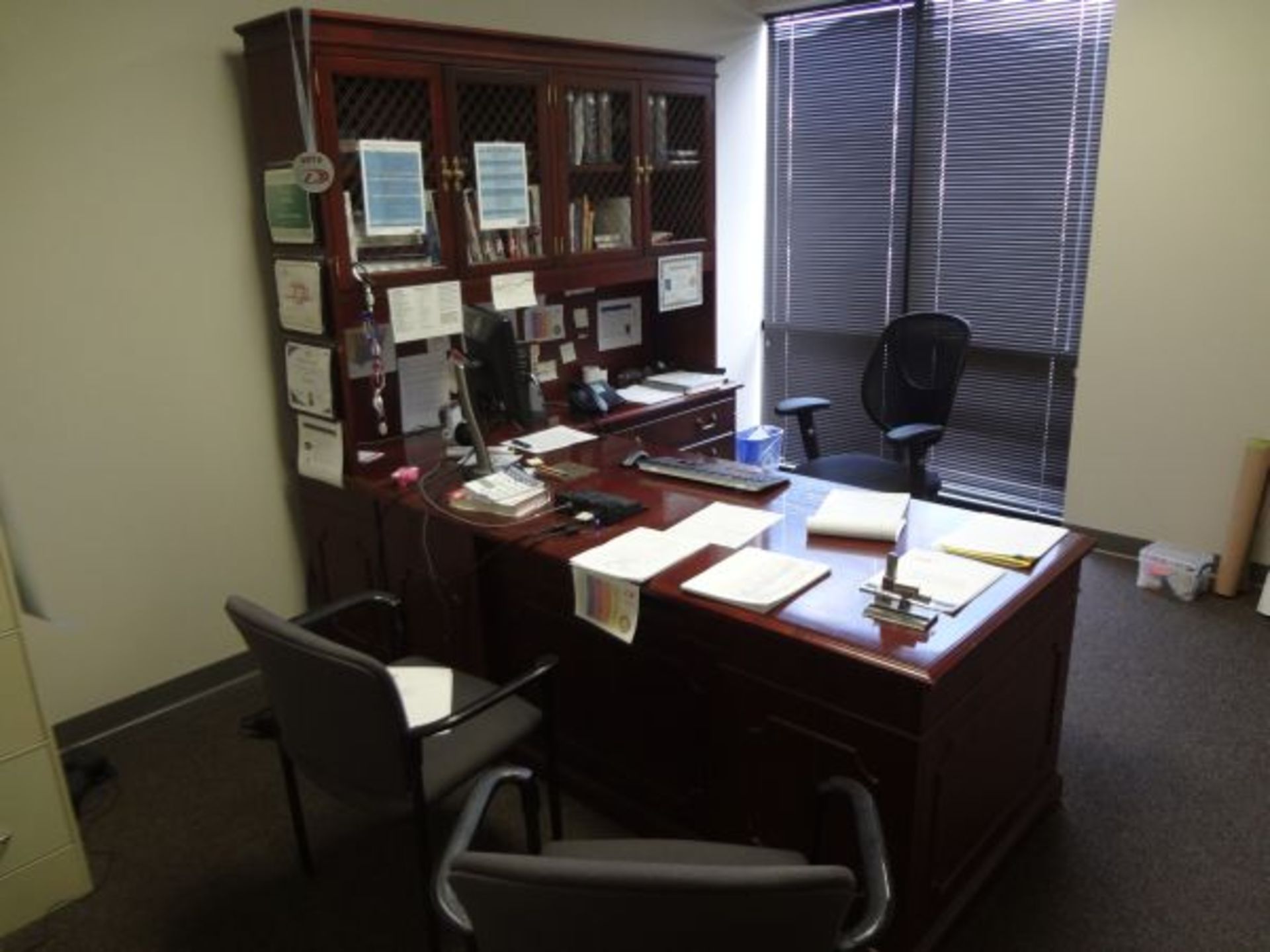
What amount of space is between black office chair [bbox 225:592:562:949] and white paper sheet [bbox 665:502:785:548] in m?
0.49

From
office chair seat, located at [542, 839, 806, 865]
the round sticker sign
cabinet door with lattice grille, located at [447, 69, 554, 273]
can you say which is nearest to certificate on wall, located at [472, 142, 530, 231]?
cabinet door with lattice grille, located at [447, 69, 554, 273]

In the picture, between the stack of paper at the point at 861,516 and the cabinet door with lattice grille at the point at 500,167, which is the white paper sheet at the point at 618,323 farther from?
the stack of paper at the point at 861,516

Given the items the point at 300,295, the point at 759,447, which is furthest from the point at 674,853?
the point at 759,447

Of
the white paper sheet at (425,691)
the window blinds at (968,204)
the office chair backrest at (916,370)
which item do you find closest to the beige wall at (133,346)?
the white paper sheet at (425,691)

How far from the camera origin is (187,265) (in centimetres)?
272

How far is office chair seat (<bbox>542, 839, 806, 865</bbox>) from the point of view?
1.58m

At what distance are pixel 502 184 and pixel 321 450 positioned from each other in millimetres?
1029

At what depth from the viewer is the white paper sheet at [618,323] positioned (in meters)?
3.83

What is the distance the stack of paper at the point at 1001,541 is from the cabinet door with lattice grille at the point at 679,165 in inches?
73.8

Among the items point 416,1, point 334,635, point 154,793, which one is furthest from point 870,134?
point 154,793

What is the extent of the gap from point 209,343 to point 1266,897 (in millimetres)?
3092

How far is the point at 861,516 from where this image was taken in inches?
86.8

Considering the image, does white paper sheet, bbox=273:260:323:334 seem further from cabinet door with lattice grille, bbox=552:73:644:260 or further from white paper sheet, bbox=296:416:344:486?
cabinet door with lattice grille, bbox=552:73:644:260

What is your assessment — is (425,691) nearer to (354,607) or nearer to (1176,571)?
(354,607)
